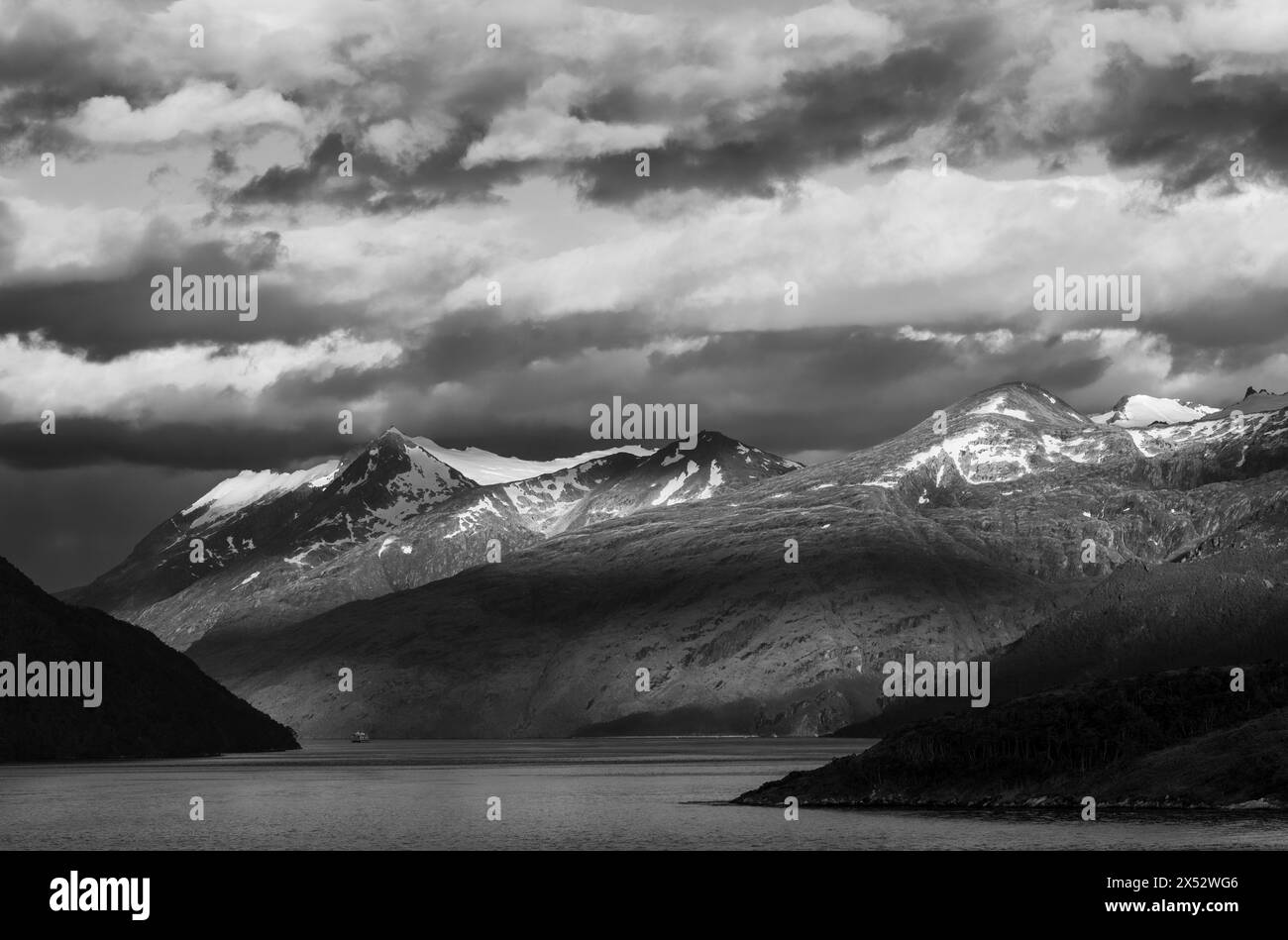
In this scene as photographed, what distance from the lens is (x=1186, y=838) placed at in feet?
495
